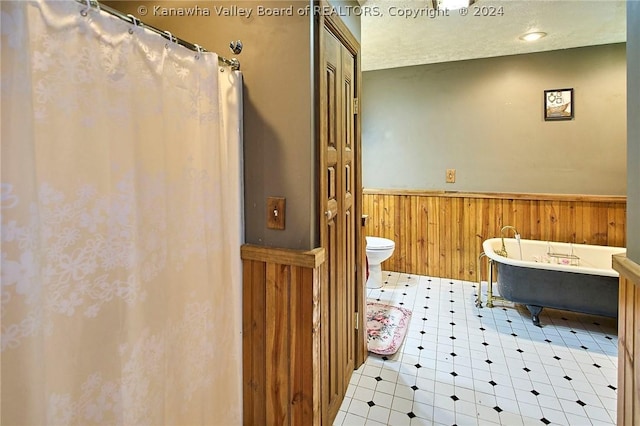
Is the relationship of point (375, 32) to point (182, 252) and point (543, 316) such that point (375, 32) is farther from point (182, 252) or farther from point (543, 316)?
point (543, 316)

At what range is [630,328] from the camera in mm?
1282

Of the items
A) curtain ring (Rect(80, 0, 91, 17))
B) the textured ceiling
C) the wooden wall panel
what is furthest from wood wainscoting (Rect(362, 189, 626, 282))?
curtain ring (Rect(80, 0, 91, 17))

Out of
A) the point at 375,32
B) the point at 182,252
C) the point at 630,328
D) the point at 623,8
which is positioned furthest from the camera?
the point at 375,32

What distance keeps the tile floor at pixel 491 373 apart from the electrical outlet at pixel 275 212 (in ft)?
3.43

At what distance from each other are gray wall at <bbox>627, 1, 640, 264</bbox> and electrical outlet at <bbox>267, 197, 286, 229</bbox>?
1.25 m

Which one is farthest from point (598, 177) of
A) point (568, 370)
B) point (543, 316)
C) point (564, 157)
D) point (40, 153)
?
point (40, 153)

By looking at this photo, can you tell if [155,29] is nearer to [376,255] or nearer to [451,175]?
[376,255]

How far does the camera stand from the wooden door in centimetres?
150

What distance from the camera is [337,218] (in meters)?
1.69

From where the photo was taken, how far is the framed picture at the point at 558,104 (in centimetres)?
315

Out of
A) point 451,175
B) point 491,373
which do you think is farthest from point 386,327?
point 451,175

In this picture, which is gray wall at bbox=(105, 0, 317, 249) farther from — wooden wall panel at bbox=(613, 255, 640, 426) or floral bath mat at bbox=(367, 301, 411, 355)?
floral bath mat at bbox=(367, 301, 411, 355)

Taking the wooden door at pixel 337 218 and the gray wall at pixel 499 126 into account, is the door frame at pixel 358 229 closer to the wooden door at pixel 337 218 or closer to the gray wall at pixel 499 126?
the wooden door at pixel 337 218

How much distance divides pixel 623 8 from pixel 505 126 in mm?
1221
